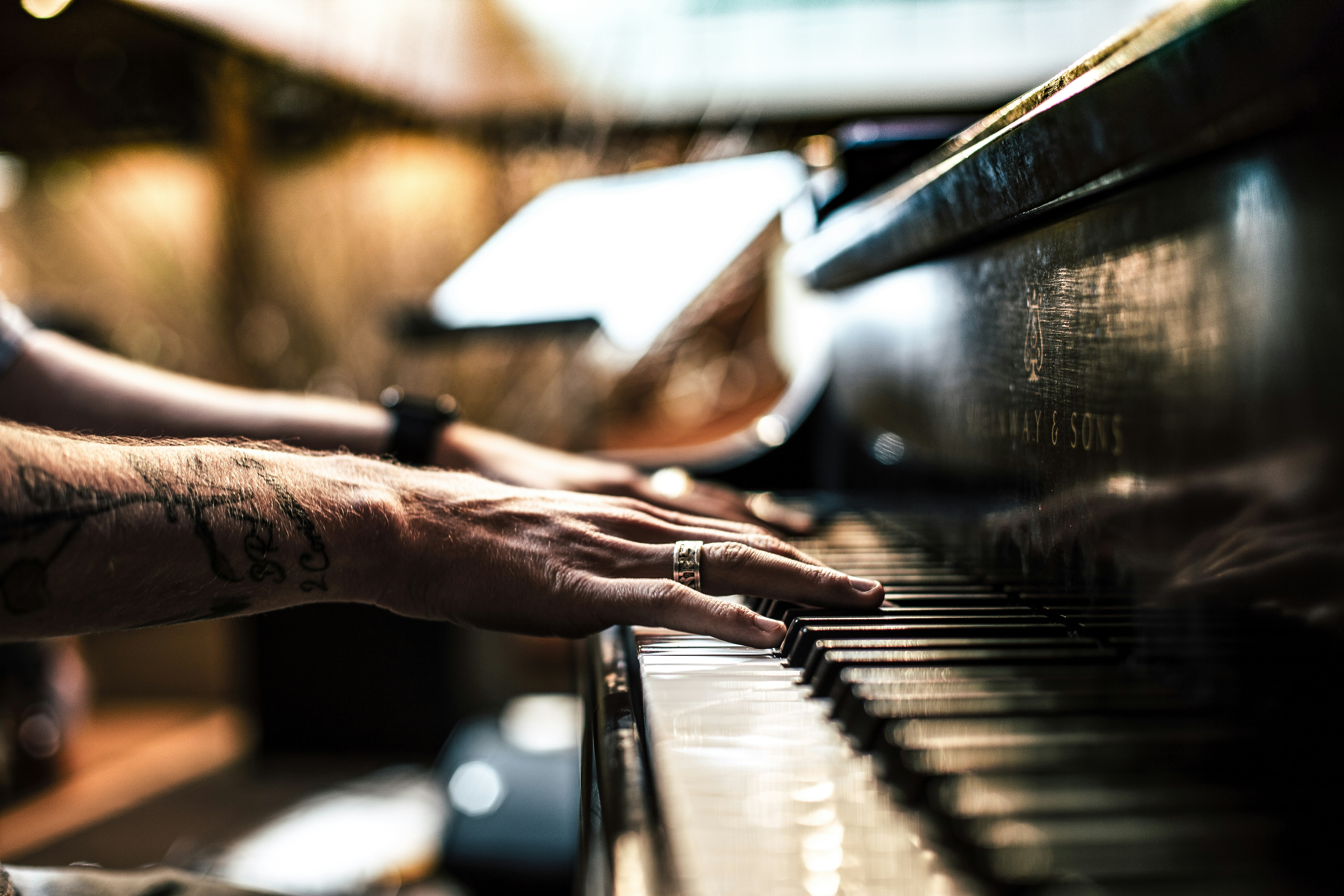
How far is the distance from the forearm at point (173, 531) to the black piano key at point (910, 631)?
380 mm

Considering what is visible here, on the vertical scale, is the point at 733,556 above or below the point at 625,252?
below

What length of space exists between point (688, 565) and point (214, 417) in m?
0.96

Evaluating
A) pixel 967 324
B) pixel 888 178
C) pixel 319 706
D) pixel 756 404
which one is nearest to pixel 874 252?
pixel 967 324

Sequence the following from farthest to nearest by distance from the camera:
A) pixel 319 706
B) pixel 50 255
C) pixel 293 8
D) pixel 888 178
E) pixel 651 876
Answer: pixel 50 255 → pixel 293 8 → pixel 319 706 → pixel 888 178 → pixel 651 876

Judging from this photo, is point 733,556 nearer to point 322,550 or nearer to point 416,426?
point 322,550

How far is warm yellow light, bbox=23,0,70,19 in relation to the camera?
2.84 metres

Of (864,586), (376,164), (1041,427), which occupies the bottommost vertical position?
(864,586)

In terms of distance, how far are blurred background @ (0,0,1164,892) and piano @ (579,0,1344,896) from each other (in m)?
3.04

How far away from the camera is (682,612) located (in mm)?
790

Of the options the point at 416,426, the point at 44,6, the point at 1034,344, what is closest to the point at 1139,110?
the point at 1034,344

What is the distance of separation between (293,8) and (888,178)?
4.16 m

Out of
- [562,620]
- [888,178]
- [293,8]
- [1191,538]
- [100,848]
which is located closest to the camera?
[1191,538]

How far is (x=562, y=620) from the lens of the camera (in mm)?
857

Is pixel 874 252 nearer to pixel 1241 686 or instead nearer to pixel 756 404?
pixel 1241 686
